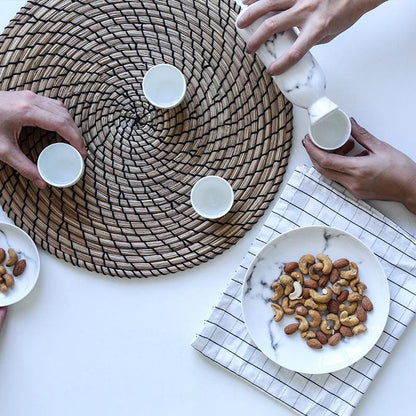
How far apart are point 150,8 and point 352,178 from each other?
45 centimetres

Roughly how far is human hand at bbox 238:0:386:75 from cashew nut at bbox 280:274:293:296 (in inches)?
13.2

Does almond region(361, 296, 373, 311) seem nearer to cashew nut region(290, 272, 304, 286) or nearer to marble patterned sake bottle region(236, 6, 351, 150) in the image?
cashew nut region(290, 272, 304, 286)

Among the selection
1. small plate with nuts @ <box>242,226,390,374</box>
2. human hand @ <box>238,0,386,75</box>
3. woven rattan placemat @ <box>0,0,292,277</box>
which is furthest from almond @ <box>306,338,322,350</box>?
human hand @ <box>238,0,386,75</box>

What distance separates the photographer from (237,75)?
3.80ft

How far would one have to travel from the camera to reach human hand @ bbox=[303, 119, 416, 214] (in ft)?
3.58

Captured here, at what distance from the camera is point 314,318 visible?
1.13 metres

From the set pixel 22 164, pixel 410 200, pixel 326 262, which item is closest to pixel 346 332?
pixel 326 262

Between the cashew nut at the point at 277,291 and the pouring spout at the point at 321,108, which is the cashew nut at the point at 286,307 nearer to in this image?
the cashew nut at the point at 277,291

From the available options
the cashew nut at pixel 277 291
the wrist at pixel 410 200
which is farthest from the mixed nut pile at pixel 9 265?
the wrist at pixel 410 200

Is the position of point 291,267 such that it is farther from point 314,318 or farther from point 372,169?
point 372,169

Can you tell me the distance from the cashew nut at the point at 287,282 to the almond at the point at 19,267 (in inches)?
17.2

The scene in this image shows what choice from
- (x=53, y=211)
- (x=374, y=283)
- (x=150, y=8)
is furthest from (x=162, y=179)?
(x=374, y=283)

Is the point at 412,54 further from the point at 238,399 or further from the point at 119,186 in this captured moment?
the point at 238,399

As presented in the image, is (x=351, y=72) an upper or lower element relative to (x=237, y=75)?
upper
